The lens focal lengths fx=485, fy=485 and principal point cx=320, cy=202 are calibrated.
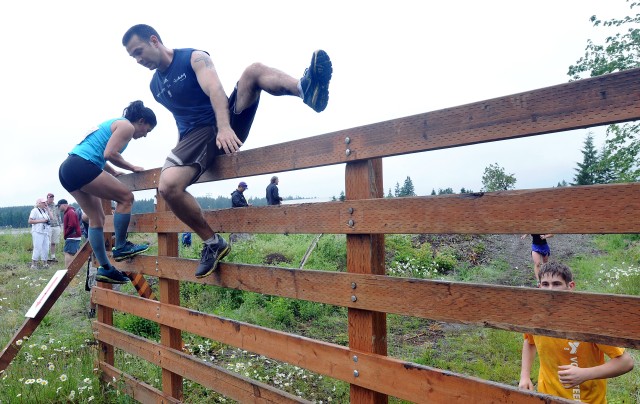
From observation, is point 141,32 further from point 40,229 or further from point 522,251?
point 522,251

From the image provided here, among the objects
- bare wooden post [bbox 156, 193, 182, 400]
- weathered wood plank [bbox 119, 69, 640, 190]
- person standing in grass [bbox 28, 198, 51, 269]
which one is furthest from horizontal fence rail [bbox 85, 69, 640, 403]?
person standing in grass [bbox 28, 198, 51, 269]

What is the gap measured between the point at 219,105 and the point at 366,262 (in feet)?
4.91

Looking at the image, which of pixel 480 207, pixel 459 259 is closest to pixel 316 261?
pixel 459 259

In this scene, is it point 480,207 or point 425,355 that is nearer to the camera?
point 480,207

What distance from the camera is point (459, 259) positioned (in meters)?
11.8

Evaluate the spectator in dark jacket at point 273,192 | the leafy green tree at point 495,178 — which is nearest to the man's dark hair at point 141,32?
the spectator in dark jacket at point 273,192

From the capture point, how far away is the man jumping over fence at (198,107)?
3.11 m

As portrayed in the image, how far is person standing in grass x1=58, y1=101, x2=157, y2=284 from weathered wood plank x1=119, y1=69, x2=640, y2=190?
6.93 feet

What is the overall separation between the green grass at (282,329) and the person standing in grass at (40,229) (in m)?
1.00

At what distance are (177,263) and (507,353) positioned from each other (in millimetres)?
3885

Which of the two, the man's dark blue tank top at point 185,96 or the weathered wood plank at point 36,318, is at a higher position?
the man's dark blue tank top at point 185,96

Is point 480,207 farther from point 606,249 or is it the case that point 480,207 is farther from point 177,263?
point 606,249

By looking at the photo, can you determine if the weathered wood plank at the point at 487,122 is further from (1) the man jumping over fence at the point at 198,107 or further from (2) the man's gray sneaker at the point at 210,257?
(2) the man's gray sneaker at the point at 210,257

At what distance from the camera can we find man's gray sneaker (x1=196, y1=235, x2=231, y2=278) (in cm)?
322
